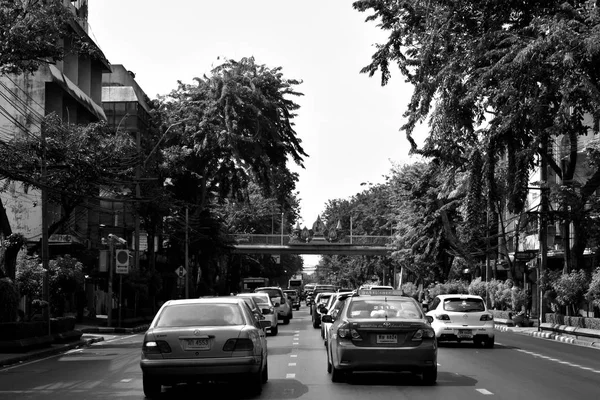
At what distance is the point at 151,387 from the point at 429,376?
478cm

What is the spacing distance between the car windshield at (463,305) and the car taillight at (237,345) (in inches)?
554

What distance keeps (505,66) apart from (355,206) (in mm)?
105931

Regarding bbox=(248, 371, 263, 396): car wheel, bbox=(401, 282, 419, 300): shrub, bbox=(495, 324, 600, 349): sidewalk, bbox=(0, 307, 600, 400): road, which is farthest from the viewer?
bbox=(401, 282, 419, 300): shrub

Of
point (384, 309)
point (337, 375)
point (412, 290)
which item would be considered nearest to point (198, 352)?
point (337, 375)

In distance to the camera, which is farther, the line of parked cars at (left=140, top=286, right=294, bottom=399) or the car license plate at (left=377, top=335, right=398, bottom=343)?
the car license plate at (left=377, top=335, right=398, bottom=343)

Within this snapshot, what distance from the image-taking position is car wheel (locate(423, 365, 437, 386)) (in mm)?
15156

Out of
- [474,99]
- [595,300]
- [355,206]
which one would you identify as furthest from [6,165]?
[355,206]

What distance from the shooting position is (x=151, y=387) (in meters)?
13.5

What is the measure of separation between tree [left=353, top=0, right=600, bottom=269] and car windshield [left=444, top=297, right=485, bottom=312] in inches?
233

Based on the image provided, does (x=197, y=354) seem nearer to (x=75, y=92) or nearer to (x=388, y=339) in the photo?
(x=388, y=339)

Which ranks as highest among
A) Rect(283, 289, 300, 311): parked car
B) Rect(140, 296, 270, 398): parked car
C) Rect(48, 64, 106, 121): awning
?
Rect(48, 64, 106, 121): awning

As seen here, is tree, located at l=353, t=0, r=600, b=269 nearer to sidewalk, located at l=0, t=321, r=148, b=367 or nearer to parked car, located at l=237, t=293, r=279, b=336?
parked car, located at l=237, t=293, r=279, b=336

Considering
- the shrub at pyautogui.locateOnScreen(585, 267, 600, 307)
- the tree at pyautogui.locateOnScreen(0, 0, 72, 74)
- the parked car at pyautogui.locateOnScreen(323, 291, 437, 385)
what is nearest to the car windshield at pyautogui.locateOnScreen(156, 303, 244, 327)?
the parked car at pyautogui.locateOnScreen(323, 291, 437, 385)

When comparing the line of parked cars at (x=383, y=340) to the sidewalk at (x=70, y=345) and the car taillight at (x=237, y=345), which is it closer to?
the car taillight at (x=237, y=345)
